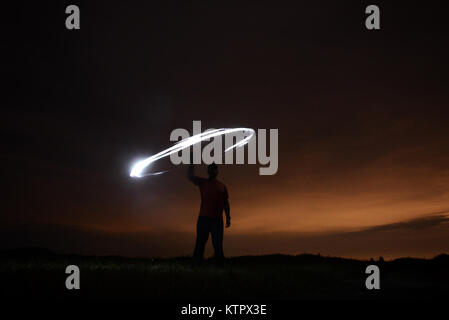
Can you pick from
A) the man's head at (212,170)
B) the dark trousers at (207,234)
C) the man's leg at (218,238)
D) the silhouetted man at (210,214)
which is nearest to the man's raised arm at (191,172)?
the silhouetted man at (210,214)

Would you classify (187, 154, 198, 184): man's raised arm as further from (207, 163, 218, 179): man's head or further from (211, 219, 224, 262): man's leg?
(211, 219, 224, 262): man's leg

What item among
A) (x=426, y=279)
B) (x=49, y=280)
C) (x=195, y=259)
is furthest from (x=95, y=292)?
(x=426, y=279)

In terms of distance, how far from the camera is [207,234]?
13859 millimetres

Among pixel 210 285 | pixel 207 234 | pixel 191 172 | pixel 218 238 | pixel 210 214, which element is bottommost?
pixel 210 285

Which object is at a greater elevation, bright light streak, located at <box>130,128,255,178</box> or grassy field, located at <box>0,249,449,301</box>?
bright light streak, located at <box>130,128,255,178</box>

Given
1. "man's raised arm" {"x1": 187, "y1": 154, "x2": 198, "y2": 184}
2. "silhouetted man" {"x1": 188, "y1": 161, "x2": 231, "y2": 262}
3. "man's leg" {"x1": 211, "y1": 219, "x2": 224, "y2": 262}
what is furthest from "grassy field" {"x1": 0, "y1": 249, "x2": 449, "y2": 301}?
"man's raised arm" {"x1": 187, "y1": 154, "x2": 198, "y2": 184}

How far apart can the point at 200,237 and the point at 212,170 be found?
1.97 m

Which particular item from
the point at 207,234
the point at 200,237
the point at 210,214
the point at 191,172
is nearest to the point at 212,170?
the point at 191,172

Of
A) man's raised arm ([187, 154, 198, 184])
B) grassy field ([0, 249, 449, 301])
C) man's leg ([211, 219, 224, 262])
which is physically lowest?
grassy field ([0, 249, 449, 301])

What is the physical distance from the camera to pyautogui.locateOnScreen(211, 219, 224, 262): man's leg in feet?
45.4

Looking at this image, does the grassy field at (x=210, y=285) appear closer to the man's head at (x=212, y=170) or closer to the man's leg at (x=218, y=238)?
the man's leg at (x=218, y=238)

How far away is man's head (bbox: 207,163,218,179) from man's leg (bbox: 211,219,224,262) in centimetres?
130

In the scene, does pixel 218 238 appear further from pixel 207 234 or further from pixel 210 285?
pixel 210 285
